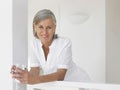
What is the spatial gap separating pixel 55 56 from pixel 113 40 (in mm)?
1392

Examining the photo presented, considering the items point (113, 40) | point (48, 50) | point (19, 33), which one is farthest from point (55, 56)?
point (113, 40)

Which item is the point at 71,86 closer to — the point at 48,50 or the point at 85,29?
the point at 48,50

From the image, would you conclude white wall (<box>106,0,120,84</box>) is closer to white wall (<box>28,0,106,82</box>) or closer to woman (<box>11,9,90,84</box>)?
white wall (<box>28,0,106,82</box>)

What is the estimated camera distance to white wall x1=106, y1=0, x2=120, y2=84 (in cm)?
253

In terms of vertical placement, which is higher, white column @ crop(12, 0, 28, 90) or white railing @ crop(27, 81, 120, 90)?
white column @ crop(12, 0, 28, 90)

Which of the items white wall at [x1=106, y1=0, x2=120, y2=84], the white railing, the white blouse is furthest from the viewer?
white wall at [x1=106, y1=0, x2=120, y2=84]

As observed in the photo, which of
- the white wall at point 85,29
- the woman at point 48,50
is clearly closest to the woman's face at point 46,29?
the woman at point 48,50

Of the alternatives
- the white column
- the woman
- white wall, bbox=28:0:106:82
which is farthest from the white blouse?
white wall, bbox=28:0:106:82
